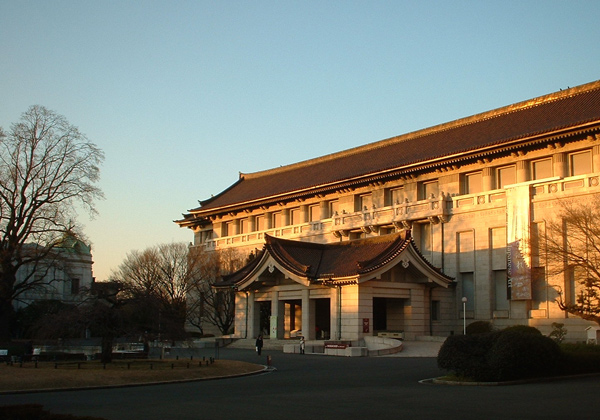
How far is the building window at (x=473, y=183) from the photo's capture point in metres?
46.8

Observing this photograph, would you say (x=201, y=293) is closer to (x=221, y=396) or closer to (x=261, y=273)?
(x=261, y=273)

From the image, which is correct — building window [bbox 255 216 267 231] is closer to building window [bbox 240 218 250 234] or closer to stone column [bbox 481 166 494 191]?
building window [bbox 240 218 250 234]

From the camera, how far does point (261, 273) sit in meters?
46.8

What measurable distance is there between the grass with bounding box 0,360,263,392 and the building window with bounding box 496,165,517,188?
23.5m

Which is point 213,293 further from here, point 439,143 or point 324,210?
point 439,143

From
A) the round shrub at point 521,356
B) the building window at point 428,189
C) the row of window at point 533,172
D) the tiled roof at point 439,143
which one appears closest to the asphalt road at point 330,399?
the round shrub at point 521,356

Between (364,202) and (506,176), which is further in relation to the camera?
(364,202)

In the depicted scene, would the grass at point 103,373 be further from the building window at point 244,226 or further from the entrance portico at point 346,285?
the building window at point 244,226

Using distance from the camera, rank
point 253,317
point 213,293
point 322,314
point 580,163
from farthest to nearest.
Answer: point 213,293
point 322,314
point 253,317
point 580,163

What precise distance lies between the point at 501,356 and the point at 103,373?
13.4 m

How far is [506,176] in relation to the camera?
1777 inches

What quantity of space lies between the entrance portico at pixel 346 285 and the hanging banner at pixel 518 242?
4.51 meters

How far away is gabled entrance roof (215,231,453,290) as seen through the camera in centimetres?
4116

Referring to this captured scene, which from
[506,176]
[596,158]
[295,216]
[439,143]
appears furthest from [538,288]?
[295,216]
